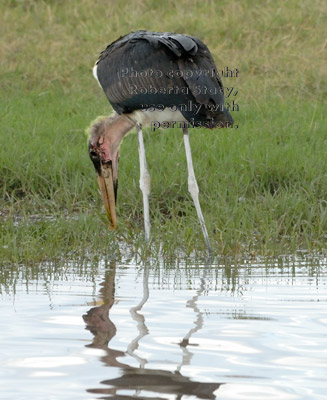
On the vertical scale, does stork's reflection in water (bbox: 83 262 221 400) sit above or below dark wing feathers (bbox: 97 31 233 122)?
below

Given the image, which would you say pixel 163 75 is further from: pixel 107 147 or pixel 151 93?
pixel 107 147

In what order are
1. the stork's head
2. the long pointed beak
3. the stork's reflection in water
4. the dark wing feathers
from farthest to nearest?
the stork's head → the long pointed beak → the dark wing feathers → the stork's reflection in water

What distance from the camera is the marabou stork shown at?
5.87m

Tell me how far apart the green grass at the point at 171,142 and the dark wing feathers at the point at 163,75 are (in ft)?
2.50

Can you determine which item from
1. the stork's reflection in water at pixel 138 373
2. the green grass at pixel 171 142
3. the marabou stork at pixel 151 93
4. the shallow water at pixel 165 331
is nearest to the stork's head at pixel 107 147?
the marabou stork at pixel 151 93

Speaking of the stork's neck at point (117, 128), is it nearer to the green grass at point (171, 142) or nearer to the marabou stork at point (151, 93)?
the marabou stork at point (151, 93)

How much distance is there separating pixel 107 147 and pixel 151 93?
0.74 m

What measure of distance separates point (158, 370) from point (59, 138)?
525 centimetres

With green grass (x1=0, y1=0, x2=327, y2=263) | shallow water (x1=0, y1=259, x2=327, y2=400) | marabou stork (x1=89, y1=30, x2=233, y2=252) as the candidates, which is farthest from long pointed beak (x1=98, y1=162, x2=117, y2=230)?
shallow water (x1=0, y1=259, x2=327, y2=400)

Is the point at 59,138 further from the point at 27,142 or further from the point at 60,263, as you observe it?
the point at 60,263

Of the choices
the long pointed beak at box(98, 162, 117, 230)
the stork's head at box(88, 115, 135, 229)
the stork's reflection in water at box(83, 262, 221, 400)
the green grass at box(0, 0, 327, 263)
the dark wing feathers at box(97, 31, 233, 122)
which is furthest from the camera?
the stork's head at box(88, 115, 135, 229)

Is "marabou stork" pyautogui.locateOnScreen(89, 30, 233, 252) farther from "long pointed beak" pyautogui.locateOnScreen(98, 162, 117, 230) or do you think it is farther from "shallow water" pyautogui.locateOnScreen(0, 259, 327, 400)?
"shallow water" pyautogui.locateOnScreen(0, 259, 327, 400)

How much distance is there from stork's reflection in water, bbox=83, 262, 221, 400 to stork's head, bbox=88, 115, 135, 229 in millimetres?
2403

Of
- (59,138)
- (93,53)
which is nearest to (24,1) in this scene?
(93,53)
